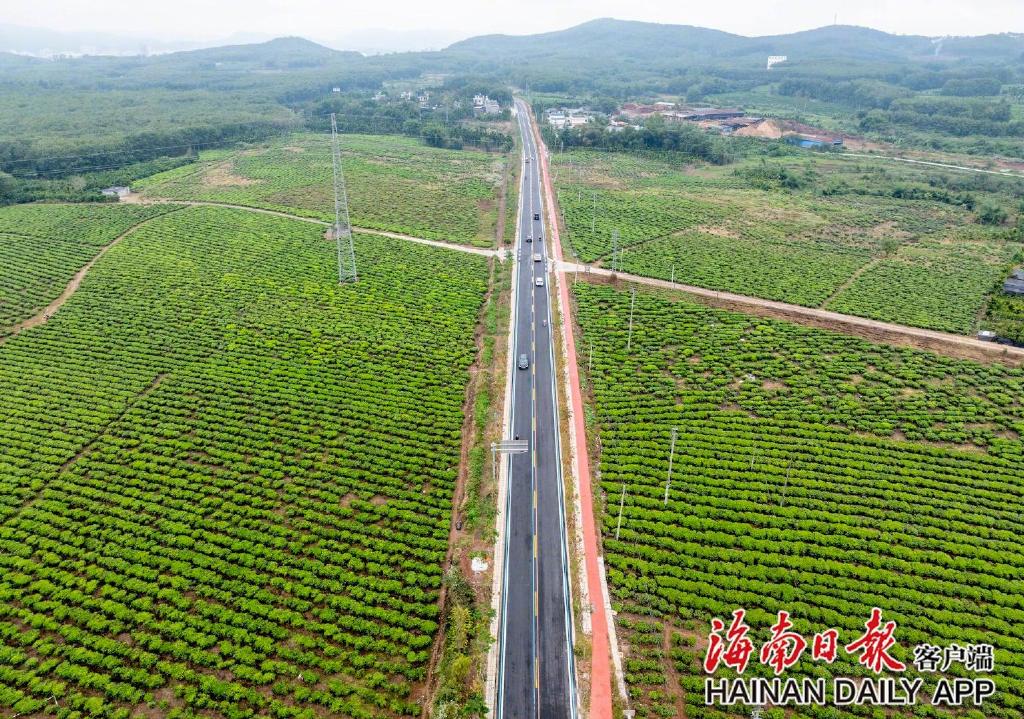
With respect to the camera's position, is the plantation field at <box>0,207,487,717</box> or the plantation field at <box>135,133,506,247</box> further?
the plantation field at <box>135,133,506,247</box>

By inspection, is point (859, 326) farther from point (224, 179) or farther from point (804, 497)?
point (224, 179)

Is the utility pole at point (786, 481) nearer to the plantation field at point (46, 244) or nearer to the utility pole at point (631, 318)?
the utility pole at point (631, 318)

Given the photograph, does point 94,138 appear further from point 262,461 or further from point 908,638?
point 908,638

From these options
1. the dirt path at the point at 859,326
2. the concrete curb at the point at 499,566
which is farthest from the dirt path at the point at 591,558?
the dirt path at the point at 859,326

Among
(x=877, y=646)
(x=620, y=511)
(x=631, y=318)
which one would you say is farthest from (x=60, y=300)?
(x=877, y=646)

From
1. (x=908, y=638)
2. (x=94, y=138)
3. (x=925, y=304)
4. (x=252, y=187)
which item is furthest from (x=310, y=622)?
(x=94, y=138)

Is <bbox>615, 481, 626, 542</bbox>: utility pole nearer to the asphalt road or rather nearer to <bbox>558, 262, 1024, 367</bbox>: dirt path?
the asphalt road

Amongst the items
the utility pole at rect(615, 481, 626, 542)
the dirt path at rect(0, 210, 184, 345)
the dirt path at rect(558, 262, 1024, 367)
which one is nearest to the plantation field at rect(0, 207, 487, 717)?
the dirt path at rect(0, 210, 184, 345)
